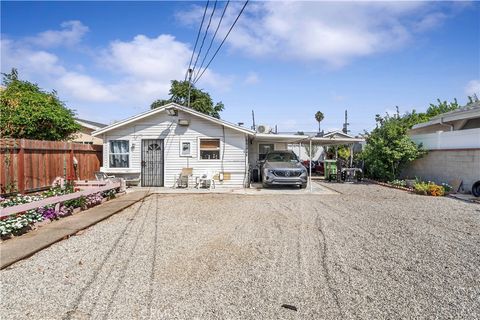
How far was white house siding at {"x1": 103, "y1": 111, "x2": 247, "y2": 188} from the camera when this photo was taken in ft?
45.1

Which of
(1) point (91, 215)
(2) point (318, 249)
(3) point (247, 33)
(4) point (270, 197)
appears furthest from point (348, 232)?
(3) point (247, 33)

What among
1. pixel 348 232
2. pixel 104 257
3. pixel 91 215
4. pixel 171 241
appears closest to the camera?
pixel 104 257

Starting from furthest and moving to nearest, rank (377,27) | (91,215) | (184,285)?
(377,27)
(91,215)
(184,285)

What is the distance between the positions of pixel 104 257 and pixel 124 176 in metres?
9.84

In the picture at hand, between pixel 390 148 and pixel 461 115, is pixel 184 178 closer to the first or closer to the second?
pixel 390 148

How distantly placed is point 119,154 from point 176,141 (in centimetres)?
263

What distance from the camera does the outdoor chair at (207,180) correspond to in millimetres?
13664

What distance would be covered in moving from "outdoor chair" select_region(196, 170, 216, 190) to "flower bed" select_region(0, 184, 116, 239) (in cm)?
466

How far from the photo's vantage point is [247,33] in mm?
9453

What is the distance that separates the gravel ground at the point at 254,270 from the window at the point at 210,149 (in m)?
6.56

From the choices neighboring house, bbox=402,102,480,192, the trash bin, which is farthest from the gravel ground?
the trash bin

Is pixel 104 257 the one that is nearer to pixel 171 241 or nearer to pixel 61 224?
pixel 171 241

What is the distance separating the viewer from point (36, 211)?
6656 millimetres

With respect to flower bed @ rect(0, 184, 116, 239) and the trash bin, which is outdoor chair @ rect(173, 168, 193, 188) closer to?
flower bed @ rect(0, 184, 116, 239)
